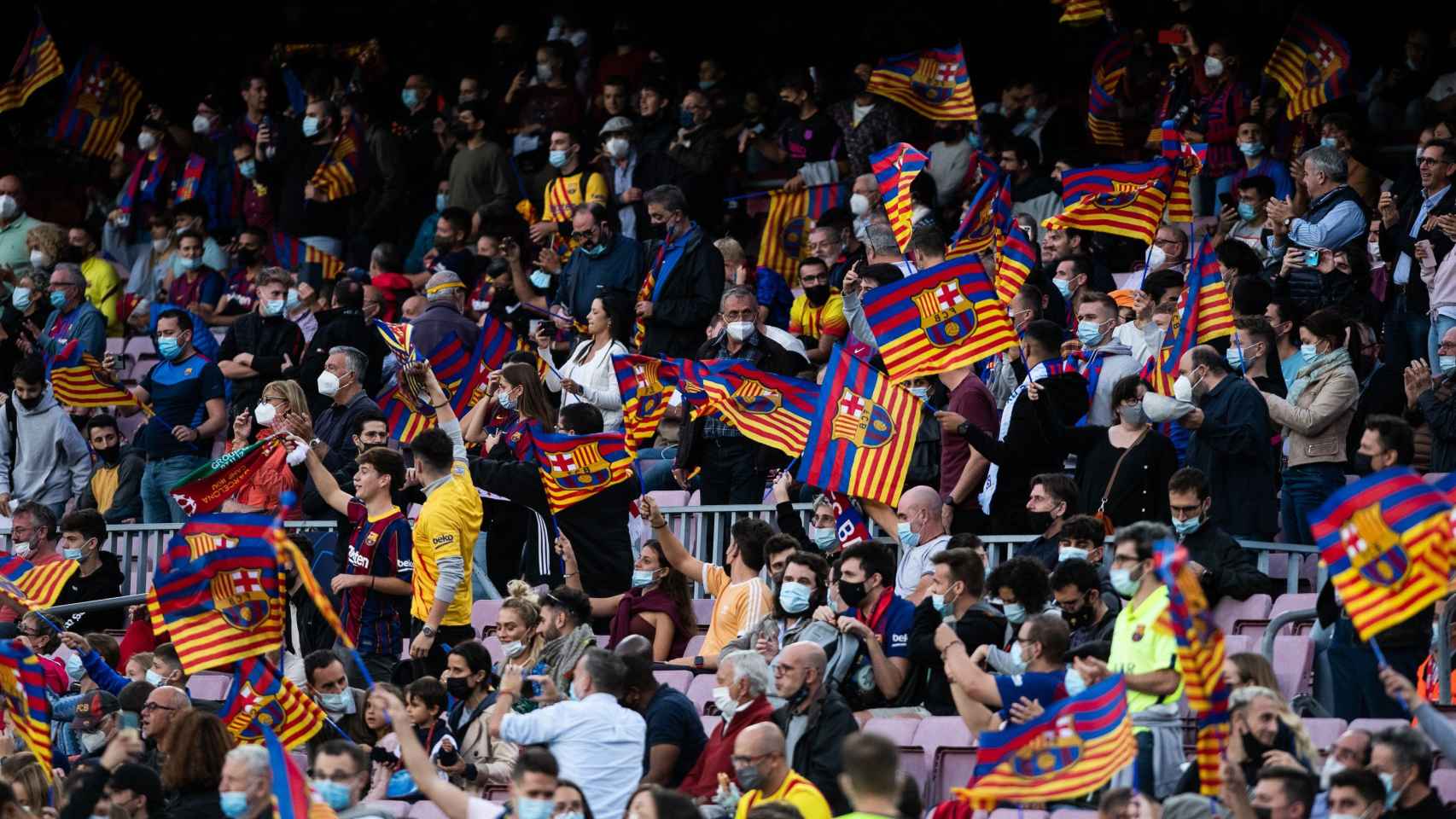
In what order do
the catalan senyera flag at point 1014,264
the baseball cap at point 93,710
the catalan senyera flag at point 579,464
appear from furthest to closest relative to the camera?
the catalan senyera flag at point 1014,264 < the catalan senyera flag at point 579,464 < the baseball cap at point 93,710

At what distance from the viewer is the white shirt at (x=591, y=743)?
1016cm

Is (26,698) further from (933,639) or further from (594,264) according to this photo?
(594,264)

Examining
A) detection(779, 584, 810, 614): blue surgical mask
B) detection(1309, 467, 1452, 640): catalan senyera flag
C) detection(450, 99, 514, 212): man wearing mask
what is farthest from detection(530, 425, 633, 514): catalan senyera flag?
detection(450, 99, 514, 212): man wearing mask

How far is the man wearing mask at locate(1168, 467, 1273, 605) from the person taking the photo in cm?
1164

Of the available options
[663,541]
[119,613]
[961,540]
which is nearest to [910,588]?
[961,540]

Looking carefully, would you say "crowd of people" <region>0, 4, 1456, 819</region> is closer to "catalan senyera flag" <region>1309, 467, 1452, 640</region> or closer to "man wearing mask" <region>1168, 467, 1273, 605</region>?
"man wearing mask" <region>1168, 467, 1273, 605</region>

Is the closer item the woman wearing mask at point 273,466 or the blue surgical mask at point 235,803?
the blue surgical mask at point 235,803

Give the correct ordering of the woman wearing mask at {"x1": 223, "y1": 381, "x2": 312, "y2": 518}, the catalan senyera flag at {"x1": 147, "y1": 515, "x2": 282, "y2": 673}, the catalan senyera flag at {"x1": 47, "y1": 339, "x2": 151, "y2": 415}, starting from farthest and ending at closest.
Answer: the catalan senyera flag at {"x1": 47, "y1": 339, "x2": 151, "y2": 415}
the woman wearing mask at {"x1": 223, "y1": 381, "x2": 312, "y2": 518}
the catalan senyera flag at {"x1": 147, "y1": 515, "x2": 282, "y2": 673}

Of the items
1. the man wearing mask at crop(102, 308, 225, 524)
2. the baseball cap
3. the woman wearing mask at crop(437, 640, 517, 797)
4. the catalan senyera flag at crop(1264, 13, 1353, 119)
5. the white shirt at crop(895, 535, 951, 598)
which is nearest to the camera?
the woman wearing mask at crop(437, 640, 517, 797)

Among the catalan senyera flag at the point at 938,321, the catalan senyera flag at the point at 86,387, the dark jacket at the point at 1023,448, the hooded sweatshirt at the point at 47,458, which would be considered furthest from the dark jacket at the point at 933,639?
the hooded sweatshirt at the point at 47,458

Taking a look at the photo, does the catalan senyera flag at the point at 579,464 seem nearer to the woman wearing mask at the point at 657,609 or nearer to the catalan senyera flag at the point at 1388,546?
the woman wearing mask at the point at 657,609

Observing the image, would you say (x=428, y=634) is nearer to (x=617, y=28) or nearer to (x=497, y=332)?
(x=497, y=332)

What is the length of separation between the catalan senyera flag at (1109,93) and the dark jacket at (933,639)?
7956 millimetres

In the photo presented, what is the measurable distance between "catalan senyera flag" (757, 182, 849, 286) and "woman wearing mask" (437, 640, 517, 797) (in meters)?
7.03
